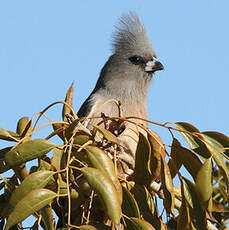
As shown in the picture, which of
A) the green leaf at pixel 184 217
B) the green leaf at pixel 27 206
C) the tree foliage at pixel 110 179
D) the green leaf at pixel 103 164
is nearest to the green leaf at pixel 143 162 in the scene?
the tree foliage at pixel 110 179

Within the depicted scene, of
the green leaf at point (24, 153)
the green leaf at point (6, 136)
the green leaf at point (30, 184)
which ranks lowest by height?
the green leaf at point (30, 184)

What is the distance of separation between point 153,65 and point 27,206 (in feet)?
13.6

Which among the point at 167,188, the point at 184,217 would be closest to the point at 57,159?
the point at 167,188

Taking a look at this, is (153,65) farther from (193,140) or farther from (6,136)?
(6,136)

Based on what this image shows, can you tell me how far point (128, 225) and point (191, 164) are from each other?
0.47 metres

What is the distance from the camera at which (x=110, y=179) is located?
187 centimetres

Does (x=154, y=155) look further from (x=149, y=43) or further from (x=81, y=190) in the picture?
(x=149, y=43)

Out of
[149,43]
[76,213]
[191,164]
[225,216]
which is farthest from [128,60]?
[191,164]

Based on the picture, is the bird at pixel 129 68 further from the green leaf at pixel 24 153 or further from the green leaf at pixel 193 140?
the green leaf at pixel 24 153

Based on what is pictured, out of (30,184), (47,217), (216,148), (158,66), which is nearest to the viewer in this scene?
(30,184)

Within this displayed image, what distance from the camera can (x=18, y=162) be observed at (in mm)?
2027

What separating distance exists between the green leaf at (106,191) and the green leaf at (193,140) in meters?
0.65

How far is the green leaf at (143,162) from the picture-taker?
2217 mm

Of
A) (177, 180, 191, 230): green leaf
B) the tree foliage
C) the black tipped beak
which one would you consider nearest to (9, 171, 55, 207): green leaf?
the tree foliage
